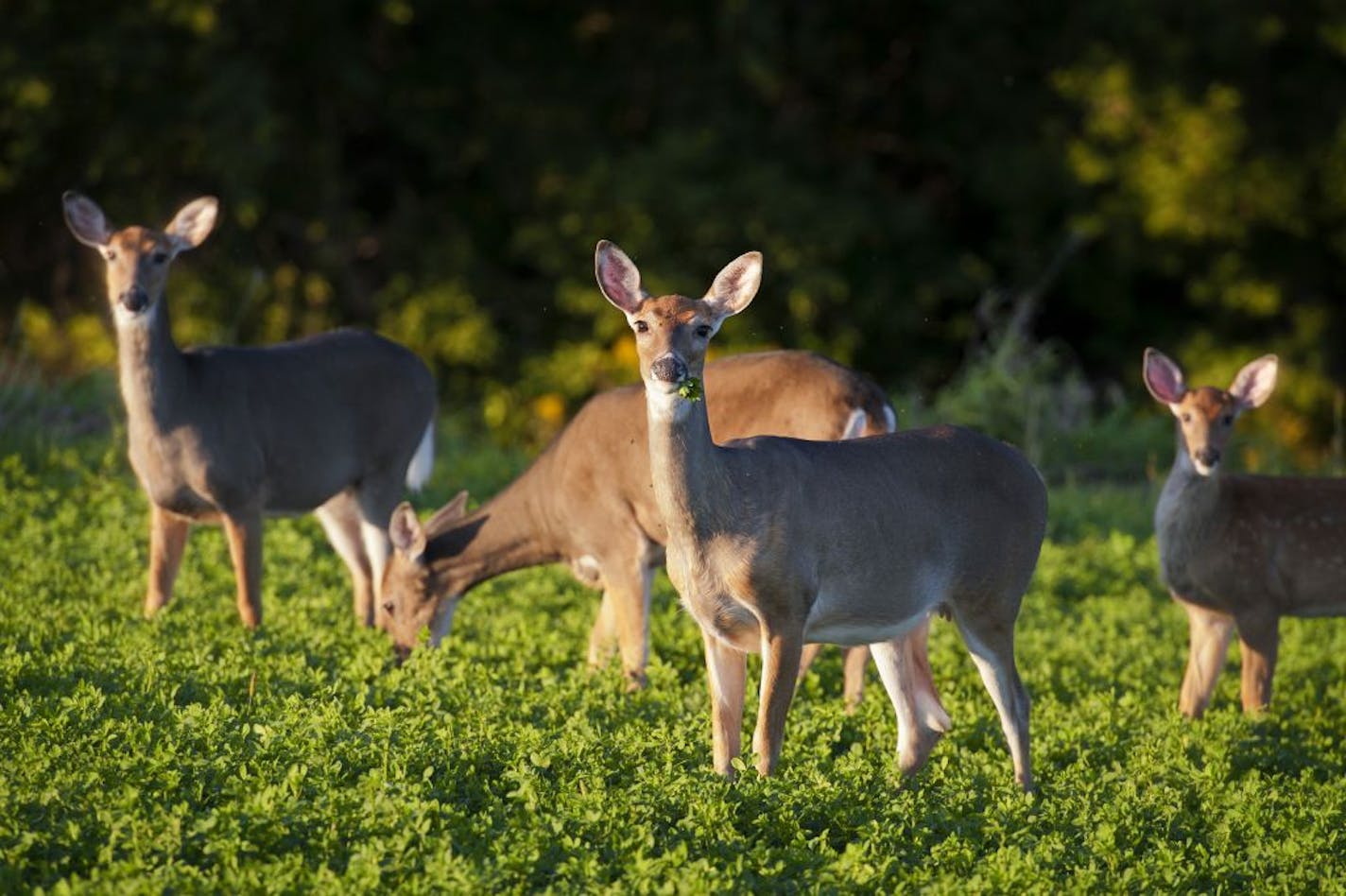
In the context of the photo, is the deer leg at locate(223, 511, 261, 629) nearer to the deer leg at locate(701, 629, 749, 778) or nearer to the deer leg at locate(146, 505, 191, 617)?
the deer leg at locate(146, 505, 191, 617)

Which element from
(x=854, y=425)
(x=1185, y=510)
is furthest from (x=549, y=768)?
(x=1185, y=510)

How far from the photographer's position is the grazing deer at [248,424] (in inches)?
369

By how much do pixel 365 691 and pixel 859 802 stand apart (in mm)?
1853

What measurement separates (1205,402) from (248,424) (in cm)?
461

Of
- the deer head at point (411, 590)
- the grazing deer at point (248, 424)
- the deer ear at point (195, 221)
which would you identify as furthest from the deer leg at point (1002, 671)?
the deer ear at point (195, 221)

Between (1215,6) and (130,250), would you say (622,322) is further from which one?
(130,250)

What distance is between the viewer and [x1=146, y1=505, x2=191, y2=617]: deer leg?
9508mm

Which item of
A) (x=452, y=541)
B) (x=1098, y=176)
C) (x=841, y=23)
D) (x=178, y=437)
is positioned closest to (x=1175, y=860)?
(x=452, y=541)

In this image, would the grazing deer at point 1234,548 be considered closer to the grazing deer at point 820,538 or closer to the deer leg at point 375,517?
the grazing deer at point 820,538

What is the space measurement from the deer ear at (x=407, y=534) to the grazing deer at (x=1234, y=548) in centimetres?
357

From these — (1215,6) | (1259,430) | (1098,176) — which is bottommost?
(1259,430)

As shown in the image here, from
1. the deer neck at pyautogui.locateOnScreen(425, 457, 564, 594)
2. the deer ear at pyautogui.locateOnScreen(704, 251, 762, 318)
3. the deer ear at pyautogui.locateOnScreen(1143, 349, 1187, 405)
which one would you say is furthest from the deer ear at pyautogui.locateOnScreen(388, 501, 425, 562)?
the deer ear at pyautogui.locateOnScreen(1143, 349, 1187, 405)

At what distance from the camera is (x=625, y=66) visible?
73.2 ft

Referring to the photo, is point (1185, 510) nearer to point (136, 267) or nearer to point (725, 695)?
point (725, 695)
